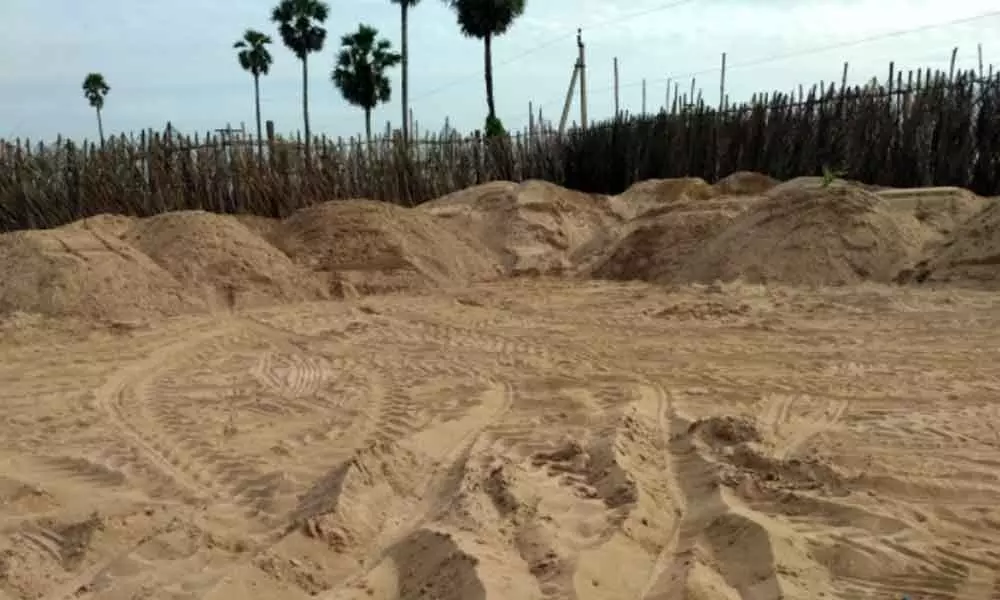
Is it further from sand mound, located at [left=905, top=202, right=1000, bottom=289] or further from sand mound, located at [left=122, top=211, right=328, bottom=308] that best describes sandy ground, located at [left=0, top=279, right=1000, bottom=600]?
sand mound, located at [left=122, top=211, right=328, bottom=308]

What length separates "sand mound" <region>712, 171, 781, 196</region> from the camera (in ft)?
40.5

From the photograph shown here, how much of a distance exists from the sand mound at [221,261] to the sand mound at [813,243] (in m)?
3.82

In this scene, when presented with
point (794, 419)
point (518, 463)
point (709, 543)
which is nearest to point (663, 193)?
point (794, 419)

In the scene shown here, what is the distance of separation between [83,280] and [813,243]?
6296 mm

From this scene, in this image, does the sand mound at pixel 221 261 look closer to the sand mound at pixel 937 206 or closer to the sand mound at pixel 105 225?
the sand mound at pixel 105 225

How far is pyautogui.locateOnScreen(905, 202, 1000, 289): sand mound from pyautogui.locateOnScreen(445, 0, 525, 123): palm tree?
54.0 ft

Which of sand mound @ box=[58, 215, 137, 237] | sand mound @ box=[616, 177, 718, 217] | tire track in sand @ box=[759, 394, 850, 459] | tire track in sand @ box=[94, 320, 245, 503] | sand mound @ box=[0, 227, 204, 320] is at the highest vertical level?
sand mound @ box=[616, 177, 718, 217]

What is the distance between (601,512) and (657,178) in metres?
12.3

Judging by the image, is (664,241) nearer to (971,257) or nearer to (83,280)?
(971,257)

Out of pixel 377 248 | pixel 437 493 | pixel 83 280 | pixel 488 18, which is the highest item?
pixel 488 18

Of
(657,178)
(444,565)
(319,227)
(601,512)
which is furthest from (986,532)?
(657,178)

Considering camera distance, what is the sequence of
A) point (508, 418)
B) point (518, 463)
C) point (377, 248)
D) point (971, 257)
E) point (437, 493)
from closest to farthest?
point (437, 493) < point (518, 463) < point (508, 418) < point (971, 257) < point (377, 248)

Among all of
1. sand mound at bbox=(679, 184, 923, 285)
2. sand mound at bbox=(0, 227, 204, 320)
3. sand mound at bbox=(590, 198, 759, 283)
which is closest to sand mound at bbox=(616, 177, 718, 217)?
sand mound at bbox=(590, 198, 759, 283)

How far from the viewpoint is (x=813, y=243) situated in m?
8.66
